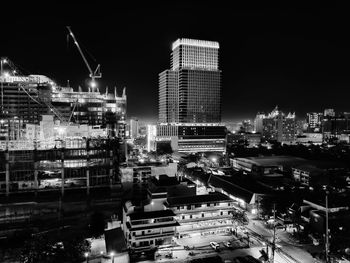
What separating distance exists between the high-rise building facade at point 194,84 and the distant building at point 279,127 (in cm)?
4698

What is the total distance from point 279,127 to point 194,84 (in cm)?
5411

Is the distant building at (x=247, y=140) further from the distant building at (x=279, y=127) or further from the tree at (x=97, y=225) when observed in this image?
the tree at (x=97, y=225)

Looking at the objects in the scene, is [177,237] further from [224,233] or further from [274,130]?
[274,130]

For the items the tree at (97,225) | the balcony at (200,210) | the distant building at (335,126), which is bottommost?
the tree at (97,225)

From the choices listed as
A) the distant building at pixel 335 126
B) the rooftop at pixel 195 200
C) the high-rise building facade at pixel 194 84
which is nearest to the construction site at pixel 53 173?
the rooftop at pixel 195 200

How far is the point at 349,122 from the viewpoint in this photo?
358ft

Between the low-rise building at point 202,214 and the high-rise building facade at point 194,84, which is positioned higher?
the high-rise building facade at point 194,84

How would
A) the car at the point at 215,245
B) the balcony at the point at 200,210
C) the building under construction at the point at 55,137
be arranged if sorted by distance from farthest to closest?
the building under construction at the point at 55,137 → the balcony at the point at 200,210 → the car at the point at 215,245

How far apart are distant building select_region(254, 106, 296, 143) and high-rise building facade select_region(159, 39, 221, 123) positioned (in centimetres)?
4698

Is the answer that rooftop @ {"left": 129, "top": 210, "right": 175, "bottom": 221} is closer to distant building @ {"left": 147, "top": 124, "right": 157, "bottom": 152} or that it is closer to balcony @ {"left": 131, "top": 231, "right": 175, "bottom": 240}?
balcony @ {"left": 131, "top": 231, "right": 175, "bottom": 240}

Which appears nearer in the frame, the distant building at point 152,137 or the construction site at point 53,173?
the construction site at point 53,173

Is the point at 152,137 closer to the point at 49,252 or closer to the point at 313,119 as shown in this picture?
the point at 49,252

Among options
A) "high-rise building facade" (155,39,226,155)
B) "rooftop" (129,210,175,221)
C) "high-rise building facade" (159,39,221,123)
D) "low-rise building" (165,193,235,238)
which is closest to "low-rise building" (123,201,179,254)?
"rooftop" (129,210,175,221)

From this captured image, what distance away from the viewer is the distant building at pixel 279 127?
104062 millimetres
